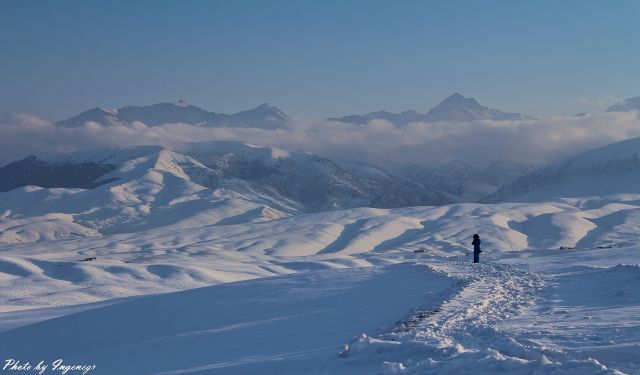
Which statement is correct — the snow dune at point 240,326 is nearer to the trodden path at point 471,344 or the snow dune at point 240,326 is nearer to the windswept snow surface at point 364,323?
the windswept snow surface at point 364,323

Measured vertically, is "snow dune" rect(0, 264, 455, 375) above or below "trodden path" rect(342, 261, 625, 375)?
below

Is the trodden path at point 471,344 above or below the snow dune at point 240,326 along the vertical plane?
above

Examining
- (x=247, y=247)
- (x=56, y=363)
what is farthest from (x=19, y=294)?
(x=247, y=247)

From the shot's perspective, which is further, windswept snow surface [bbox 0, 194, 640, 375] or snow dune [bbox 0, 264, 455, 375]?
snow dune [bbox 0, 264, 455, 375]

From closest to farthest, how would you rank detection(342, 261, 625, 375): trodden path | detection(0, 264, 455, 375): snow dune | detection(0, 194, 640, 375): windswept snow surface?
detection(342, 261, 625, 375): trodden path, detection(0, 194, 640, 375): windswept snow surface, detection(0, 264, 455, 375): snow dune

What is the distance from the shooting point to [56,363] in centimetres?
1673

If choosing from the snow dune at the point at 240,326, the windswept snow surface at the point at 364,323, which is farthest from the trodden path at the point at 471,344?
the snow dune at the point at 240,326

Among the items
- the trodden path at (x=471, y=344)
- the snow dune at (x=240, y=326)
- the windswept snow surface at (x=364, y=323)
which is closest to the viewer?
the trodden path at (x=471, y=344)

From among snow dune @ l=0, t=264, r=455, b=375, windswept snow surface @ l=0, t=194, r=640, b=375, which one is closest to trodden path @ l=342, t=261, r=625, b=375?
windswept snow surface @ l=0, t=194, r=640, b=375

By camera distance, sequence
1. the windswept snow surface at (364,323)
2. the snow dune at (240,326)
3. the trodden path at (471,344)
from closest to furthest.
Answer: the trodden path at (471,344) → the windswept snow surface at (364,323) → the snow dune at (240,326)

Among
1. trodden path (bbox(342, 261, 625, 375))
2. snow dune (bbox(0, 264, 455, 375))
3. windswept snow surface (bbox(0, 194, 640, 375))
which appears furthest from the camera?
snow dune (bbox(0, 264, 455, 375))

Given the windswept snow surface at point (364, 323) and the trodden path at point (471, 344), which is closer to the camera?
the trodden path at point (471, 344)

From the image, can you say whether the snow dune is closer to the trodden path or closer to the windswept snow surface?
the windswept snow surface

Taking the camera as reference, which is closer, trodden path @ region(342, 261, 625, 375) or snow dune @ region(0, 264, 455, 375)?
trodden path @ region(342, 261, 625, 375)
